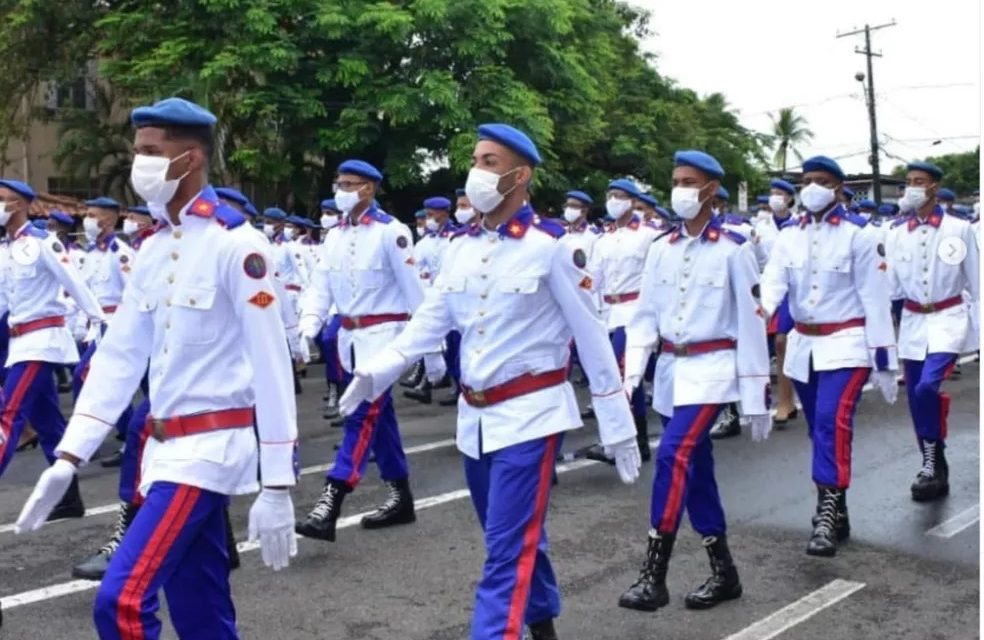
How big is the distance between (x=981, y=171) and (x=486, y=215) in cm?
188

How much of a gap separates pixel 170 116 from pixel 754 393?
10.3ft

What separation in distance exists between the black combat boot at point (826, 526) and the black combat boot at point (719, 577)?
95 centimetres

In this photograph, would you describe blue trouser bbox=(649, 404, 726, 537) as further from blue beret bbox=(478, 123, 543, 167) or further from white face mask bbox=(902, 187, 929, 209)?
white face mask bbox=(902, 187, 929, 209)

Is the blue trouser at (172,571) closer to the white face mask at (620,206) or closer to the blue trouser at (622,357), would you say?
the blue trouser at (622,357)

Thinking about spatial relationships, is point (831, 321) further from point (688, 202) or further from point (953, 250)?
point (953, 250)

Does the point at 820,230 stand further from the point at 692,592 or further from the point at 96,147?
the point at 96,147

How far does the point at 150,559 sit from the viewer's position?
357cm

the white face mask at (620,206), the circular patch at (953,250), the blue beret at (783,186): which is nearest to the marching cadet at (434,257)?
the white face mask at (620,206)

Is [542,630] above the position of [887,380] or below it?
below

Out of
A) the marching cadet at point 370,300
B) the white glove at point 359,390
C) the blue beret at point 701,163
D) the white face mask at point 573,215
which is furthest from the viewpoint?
the white face mask at point 573,215

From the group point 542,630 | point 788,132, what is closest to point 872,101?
point 788,132

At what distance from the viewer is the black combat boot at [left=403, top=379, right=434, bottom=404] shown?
1330 cm

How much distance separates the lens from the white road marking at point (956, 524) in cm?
707

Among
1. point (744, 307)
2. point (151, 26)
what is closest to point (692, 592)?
point (744, 307)
